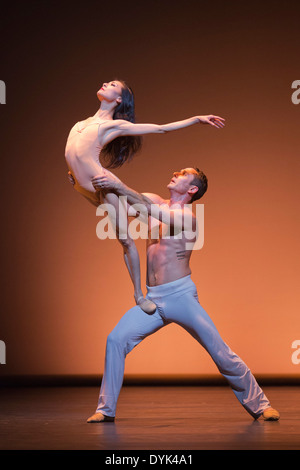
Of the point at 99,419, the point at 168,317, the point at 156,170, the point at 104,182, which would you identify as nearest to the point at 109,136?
the point at 104,182

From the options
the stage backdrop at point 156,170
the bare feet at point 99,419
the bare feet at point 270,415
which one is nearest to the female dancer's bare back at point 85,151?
the bare feet at point 99,419

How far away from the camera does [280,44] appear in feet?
18.7

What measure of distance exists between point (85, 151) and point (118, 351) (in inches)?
42.6

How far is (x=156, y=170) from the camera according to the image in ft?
18.9

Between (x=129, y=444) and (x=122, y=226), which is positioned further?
(x=122, y=226)

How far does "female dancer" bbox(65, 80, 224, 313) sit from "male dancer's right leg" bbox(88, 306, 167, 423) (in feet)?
0.24

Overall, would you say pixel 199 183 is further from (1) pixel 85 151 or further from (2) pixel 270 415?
(2) pixel 270 415

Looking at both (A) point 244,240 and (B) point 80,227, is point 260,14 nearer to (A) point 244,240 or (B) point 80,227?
(A) point 244,240

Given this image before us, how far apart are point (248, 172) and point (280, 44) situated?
1.13 meters

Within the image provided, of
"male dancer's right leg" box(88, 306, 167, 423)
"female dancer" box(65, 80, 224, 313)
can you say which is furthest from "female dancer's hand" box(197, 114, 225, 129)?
"male dancer's right leg" box(88, 306, 167, 423)

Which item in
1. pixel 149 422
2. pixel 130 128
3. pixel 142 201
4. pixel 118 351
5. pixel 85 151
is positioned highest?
pixel 130 128

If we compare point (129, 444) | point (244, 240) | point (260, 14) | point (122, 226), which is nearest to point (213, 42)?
point (260, 14)

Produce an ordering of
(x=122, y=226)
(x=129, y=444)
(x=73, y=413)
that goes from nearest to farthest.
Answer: (x=129, y=444) < (x=122, y=226) < (x=73, y=413)

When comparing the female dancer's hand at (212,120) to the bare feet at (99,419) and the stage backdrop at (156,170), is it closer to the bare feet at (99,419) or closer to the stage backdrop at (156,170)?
the bare feet at (99,419)
